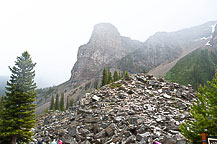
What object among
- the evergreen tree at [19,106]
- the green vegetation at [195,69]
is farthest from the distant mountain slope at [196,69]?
the evergreen tree at [19,106]

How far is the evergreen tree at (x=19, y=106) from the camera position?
680 inches

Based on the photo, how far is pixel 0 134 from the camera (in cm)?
1689

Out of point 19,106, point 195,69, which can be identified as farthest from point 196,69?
point 19,106

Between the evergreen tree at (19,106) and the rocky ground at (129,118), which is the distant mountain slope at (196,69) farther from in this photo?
the evergreen tree at (19,106)

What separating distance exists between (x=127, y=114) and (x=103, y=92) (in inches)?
419

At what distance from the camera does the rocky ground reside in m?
13.0

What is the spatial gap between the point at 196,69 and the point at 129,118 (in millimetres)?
147156

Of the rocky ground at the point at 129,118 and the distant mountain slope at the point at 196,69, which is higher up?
the distant mountain slope at the point at 196,69

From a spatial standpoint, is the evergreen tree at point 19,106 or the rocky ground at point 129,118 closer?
the rocky ground at point 129,118

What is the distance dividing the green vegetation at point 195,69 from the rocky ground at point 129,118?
110067mm

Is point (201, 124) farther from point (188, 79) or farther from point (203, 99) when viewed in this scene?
point (188, 79)

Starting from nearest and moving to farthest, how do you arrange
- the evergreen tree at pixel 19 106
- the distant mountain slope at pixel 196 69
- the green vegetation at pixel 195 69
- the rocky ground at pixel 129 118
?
the rocky ground at pixel 129 118 < the evergreen tree at pixel 19 106 < the green vegetation at pixel 195 69 < the distant mountain slope at pixel 196 69

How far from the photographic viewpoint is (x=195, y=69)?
13450 centimetres

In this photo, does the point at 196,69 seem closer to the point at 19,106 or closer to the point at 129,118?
the point at 129,118
